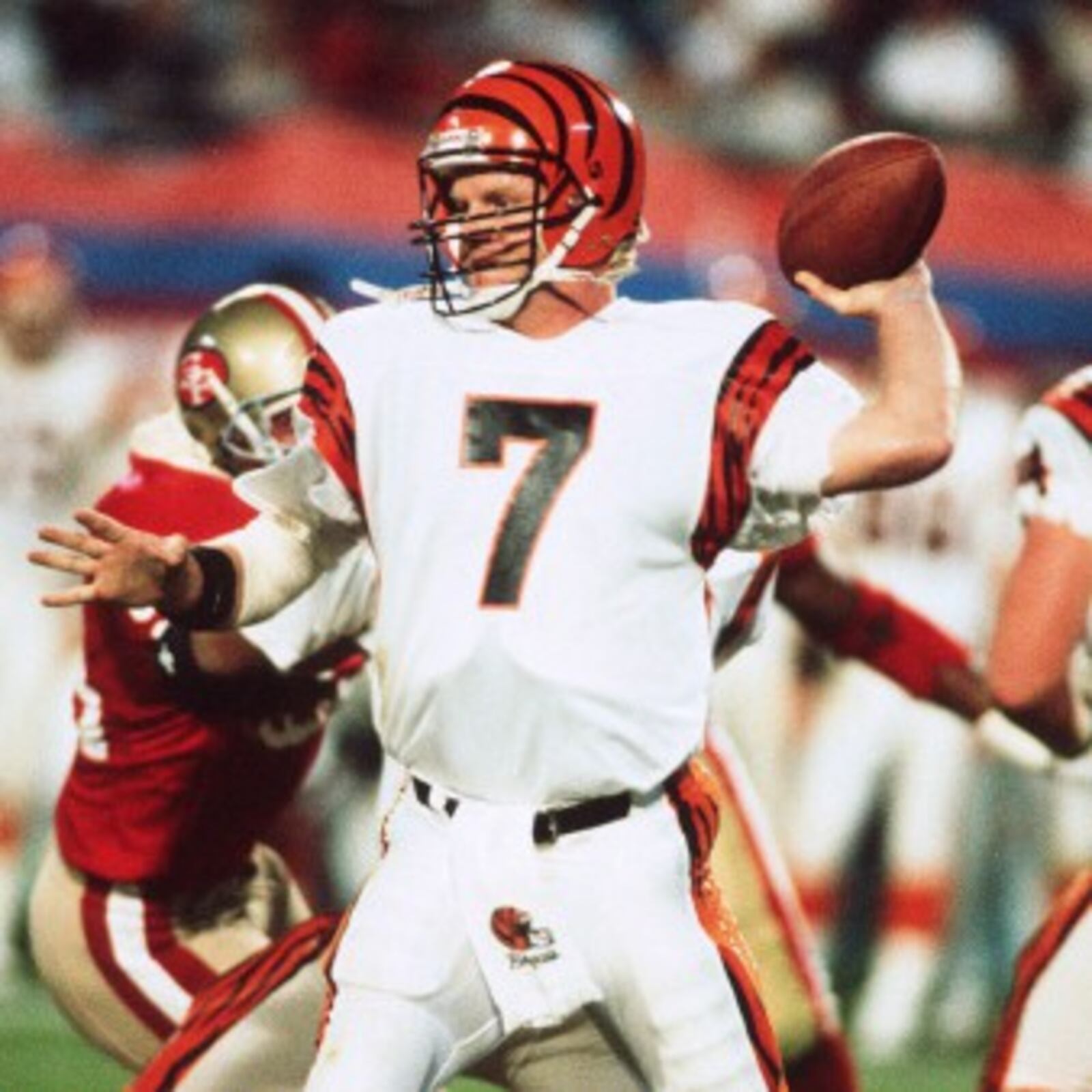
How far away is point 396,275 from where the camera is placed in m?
7.77

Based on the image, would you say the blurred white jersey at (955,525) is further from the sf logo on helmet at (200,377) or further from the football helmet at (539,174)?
the football helmet at (539,174)

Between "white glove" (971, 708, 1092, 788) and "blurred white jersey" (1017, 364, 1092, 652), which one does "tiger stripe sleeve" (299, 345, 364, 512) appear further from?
"white glove" (971, 708, 1092, 788)

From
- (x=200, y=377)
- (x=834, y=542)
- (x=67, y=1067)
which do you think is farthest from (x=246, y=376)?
(x=834, y=542)

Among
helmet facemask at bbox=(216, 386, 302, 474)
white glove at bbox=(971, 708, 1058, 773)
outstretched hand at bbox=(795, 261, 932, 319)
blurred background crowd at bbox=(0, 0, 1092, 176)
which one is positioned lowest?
white glove at bbox=(971, 708, 1058, 773)

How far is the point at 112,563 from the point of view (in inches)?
130

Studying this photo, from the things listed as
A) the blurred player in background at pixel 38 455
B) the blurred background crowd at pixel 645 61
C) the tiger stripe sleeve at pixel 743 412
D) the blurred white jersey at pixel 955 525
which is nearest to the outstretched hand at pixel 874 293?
the tiger stripe sleeve at pixel 743 412

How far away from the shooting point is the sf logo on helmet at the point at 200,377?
171 inches

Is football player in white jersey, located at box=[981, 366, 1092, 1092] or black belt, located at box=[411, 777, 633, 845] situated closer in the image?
black belt, located at box=[411, 777, 633, 845]

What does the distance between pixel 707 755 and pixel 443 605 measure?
154 cm

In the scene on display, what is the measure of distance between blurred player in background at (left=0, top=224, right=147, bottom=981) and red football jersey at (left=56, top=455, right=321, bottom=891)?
3.29 m

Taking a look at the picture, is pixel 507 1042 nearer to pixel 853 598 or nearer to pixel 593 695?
pixel 593 695

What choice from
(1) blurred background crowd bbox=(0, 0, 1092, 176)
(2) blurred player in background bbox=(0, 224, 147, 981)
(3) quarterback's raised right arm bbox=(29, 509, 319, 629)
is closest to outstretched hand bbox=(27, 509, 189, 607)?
(3) quarterback's raised right arm bbox=(29, 509, 319, 629)

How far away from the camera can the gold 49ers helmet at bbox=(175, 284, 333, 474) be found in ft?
14.1

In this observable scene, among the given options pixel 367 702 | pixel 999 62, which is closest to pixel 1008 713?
pixel 367 702
